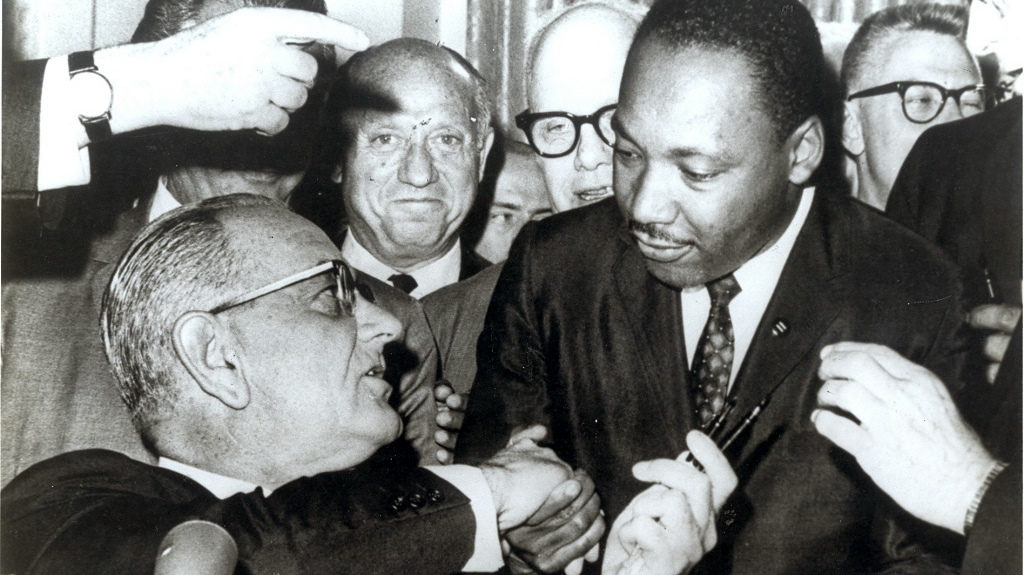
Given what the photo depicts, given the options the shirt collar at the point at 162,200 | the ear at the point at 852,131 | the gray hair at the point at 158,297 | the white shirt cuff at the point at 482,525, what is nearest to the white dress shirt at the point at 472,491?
the white shirt cuff at the point at 482,525

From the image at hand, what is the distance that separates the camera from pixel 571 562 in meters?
1.75

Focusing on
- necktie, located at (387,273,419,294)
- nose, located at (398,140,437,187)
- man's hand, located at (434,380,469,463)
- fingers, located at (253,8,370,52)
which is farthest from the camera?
necktie, located at (387,273,419,294)

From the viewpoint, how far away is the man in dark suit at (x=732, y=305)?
1.66m

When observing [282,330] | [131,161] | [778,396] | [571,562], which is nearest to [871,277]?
[778,396]

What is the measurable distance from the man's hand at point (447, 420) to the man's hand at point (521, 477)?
318 millimetres

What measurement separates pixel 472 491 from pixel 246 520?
357mm

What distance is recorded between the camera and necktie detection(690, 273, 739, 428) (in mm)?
1724

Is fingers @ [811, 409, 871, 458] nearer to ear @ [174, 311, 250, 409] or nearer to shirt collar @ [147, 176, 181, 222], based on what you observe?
ear @ [174, 311, 250, 409]

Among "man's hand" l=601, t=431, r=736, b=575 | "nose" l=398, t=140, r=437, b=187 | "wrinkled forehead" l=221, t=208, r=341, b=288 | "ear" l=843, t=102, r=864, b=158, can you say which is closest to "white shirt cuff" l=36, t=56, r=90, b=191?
"wrinkled forehead" l=221, t=208, r=341, b=288

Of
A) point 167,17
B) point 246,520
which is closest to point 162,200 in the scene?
point 167,17

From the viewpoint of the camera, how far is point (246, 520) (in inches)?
54.6

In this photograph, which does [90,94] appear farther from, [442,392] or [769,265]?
[769,265]

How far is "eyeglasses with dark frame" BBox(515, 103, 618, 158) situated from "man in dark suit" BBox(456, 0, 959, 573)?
67 cm

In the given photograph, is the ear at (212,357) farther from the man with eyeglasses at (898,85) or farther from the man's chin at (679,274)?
the man with eyeglasses at (898,85)
